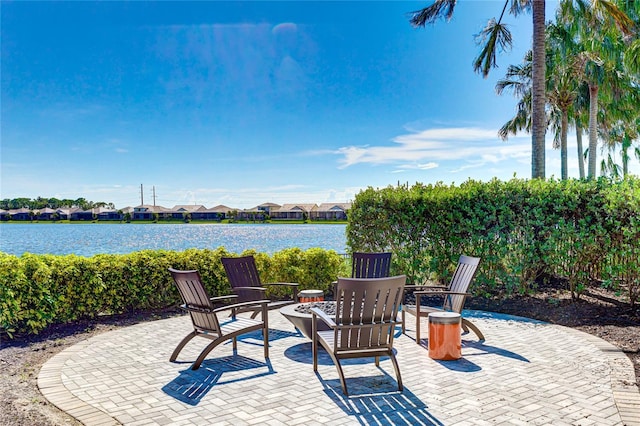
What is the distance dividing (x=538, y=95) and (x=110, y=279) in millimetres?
10052

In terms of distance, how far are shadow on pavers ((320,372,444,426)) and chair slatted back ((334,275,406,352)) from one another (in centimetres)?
38

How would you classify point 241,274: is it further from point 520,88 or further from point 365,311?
point 520,88

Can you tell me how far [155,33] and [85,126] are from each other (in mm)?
14796

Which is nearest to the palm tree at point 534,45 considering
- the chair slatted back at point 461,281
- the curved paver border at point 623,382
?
the chair slatted back at point 461,281

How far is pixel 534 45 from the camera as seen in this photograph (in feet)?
36.5

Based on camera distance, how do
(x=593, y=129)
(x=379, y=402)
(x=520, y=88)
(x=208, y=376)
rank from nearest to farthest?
(x=379, y=402)
(x=208, y=376)
(x=593, y=129)
(x=520, y=88)

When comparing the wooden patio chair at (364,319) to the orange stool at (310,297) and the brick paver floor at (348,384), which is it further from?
the orange stool at (310,297)

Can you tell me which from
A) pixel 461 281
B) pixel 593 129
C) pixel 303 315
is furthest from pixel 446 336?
pixel 593 129

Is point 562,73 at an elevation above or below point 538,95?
above

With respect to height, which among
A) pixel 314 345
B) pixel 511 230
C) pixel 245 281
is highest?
pixel 511 230

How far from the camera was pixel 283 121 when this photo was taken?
86.0 ft

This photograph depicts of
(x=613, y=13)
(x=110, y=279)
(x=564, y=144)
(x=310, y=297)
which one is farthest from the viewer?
(x=564, y=144)

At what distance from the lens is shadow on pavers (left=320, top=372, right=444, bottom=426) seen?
3680 millimetres

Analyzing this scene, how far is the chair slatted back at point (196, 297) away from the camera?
16.6 feet
